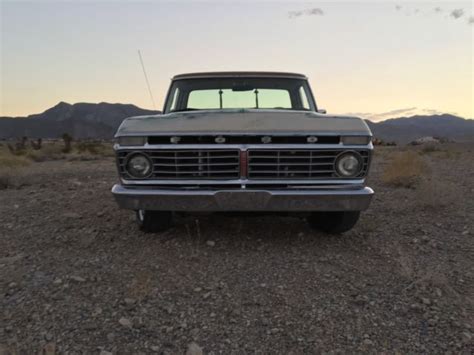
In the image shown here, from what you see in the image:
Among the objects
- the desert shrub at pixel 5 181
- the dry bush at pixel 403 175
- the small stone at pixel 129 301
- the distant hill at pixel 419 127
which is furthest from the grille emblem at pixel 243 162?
the distant hill at pixel 419 127

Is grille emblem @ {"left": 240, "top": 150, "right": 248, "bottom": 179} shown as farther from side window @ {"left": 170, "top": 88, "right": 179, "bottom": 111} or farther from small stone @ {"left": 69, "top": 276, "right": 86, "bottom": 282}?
side window @ {"left": 170, "top": 88, "right": 179, "bottom": 111}

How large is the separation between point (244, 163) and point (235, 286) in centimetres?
97

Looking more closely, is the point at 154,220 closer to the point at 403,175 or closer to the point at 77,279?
the point at 77,279

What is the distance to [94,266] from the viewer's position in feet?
11.0

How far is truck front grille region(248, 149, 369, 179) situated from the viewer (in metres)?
3.42

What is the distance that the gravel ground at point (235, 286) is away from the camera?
238 centimetres

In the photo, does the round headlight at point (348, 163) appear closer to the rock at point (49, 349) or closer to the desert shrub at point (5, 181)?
the rock at point (49, 349)

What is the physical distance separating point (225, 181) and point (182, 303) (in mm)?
1066

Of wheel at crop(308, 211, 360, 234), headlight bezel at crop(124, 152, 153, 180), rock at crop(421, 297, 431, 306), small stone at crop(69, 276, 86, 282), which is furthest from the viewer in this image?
wheel at crop(308, 211, 360, 234)

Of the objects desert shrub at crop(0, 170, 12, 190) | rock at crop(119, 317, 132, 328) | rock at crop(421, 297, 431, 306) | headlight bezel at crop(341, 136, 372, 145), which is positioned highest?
headlight bezel at crop(341, 136, 372, 145)

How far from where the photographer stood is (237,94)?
486cm

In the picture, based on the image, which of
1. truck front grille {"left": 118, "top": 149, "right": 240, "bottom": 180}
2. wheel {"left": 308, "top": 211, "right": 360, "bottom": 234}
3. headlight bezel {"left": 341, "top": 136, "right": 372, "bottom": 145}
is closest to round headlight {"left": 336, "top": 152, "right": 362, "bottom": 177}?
headlight bezel {"left": 341, "top": 136, "right": 372, "bottom": 145}

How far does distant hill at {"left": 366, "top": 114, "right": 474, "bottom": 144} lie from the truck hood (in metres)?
94.6

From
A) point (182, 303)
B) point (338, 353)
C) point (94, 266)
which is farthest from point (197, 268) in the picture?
point (338, 353)
